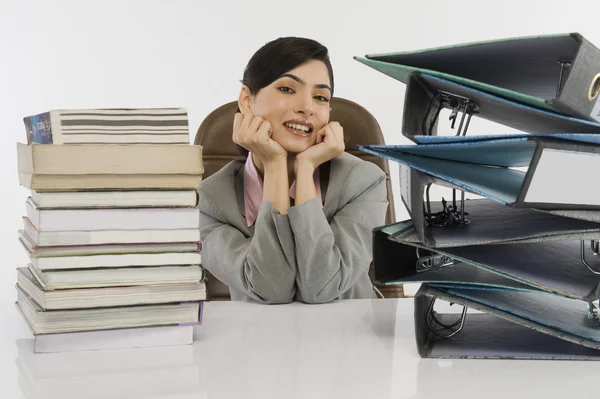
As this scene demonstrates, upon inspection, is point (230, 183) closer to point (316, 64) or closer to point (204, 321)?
point (316, 64)

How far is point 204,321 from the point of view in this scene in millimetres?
1059

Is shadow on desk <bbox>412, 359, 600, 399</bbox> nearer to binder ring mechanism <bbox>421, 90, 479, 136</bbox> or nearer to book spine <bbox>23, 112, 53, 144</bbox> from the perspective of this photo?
binder ring mechanism <bbox>421, 90, 479, 136</bbox>

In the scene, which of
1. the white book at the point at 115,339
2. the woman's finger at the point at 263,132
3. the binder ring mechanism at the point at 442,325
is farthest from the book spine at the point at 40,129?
the woman's finger at the point at 263,132

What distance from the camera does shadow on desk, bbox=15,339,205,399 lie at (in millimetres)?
758

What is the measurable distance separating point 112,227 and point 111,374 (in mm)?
172

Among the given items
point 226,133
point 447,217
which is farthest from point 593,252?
point 226,133

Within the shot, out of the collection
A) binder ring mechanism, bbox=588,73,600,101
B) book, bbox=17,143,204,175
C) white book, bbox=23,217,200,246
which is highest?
binder ring mechanism, bbox=588,73,600,101

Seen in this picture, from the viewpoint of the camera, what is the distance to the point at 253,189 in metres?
1.95

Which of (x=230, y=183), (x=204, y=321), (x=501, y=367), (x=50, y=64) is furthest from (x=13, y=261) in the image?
(x=501, y=367)

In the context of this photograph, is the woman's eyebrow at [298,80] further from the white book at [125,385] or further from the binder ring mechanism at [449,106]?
the white book at [125,385]

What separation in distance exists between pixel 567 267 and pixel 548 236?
0.10 m

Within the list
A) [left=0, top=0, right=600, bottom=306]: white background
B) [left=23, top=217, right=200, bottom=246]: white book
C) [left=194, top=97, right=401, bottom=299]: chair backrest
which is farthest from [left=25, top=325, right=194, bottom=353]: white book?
[left=0, top=0, right=600, bottom=306]: white background

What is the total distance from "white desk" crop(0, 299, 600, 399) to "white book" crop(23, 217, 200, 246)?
13 centimetres

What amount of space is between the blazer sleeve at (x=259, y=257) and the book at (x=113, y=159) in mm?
684
